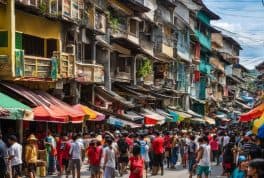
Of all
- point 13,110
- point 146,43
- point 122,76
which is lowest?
point 13,110

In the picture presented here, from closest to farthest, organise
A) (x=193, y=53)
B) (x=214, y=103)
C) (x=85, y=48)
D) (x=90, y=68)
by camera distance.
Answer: (x=90, y=68), (x=85, y=48), (x=193, y=53), (x=214, y=103)

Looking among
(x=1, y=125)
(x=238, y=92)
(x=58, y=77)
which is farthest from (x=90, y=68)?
(x=238, y=92)

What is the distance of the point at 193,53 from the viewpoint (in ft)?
233

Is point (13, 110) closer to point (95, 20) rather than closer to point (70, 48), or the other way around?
point (70, 48)

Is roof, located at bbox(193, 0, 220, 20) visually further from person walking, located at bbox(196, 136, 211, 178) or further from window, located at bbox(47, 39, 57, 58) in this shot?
person walking, located at bbox(196, 136, 211, 178)

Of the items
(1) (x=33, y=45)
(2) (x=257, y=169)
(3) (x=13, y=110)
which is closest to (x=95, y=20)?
(1) (x=33, y=45)

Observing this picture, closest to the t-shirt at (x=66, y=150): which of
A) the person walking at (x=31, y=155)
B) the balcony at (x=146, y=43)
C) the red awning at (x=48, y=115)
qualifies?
the red awning at (x=48, y=115)

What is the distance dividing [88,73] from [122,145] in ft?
34.9

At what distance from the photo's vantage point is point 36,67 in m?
27.7

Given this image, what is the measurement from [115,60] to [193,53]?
28.6m

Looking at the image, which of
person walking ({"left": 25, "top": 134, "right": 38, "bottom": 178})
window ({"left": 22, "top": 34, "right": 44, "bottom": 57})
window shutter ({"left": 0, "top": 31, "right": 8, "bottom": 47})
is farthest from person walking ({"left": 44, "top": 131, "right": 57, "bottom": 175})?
window ({"left": 22, "top": 34, "right": 44, "bottom": 57})

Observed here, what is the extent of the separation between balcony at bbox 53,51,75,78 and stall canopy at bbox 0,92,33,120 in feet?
20.2

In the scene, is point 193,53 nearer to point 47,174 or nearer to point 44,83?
point 44,83

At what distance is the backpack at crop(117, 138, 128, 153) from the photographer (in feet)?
80.5
